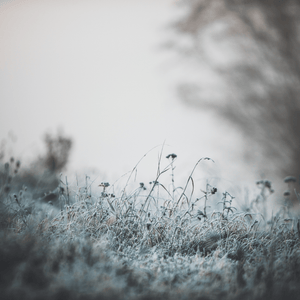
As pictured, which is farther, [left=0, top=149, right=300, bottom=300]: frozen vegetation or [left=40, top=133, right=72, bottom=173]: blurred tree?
[left=40, top=133, right=72, bottom=173]: blurred tree

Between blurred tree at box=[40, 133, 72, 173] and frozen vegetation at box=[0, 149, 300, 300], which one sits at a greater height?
blurred tree at box=[40, 133, 72, 173]

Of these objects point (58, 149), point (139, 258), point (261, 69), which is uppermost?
point (261, 69)

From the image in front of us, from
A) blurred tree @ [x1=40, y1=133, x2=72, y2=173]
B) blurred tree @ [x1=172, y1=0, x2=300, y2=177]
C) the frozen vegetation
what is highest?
blurred tree @ [x1=172, y1=0, x2=300, y2=177]

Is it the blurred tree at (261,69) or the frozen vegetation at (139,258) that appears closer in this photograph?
the frozen vegetation at (139,258)

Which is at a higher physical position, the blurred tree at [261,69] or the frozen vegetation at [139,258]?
the blurred tree at [261,69]

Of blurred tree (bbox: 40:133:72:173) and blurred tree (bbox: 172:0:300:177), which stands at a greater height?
blurred tree (bbox: 172:0:300:177)

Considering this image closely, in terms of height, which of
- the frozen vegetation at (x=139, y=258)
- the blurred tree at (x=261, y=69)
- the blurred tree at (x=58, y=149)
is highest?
the blurred tree at (x=261, y=69)

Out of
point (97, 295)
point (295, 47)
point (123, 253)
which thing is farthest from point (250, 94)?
point (97, 295)

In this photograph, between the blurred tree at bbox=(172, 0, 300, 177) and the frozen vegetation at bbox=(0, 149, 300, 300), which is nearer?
the frozen vegetation at bbox=(0, 149, 300, 300)

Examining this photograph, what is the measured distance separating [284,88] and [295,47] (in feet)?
2.59

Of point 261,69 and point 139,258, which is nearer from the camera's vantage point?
point 139,258

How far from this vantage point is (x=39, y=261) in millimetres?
972

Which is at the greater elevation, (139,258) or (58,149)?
(58,149)

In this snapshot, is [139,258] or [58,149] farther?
[58,149]
